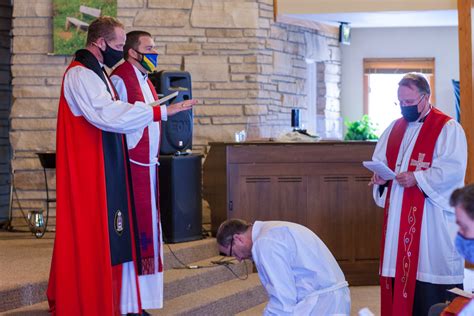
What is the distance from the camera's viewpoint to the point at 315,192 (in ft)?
23.8

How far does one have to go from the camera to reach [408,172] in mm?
4641

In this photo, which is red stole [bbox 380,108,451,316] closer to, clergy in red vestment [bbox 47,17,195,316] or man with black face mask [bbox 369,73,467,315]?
man with black face mask [bbox 369,73,467,315]

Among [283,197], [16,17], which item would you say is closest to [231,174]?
[283,197]

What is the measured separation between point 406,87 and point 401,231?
2.55 ft

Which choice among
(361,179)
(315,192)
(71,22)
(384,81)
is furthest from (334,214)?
(384,81)

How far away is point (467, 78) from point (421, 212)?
2887 mm

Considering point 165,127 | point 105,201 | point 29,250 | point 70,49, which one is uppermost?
point 70,49

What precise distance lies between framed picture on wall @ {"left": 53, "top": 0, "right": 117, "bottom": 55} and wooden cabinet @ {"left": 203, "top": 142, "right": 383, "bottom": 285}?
1748 mm

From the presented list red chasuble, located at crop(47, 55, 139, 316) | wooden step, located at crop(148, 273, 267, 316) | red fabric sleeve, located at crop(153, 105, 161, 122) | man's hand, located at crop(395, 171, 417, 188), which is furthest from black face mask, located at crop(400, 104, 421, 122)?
wooden step, located at crop(148, 273, 267, 316)

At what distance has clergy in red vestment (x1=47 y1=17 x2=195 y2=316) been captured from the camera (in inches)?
170

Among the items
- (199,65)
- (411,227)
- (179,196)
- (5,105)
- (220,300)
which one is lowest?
(220,300)

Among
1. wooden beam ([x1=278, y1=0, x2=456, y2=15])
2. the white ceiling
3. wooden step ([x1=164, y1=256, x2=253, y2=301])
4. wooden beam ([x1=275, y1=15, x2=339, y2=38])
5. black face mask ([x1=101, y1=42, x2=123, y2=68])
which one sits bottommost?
wooden step ([x1=164, y1=256, x2=253, y2=301])

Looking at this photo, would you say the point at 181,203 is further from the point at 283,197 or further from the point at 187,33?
the point at 187,33

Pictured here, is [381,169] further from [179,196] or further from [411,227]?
[179,196]
